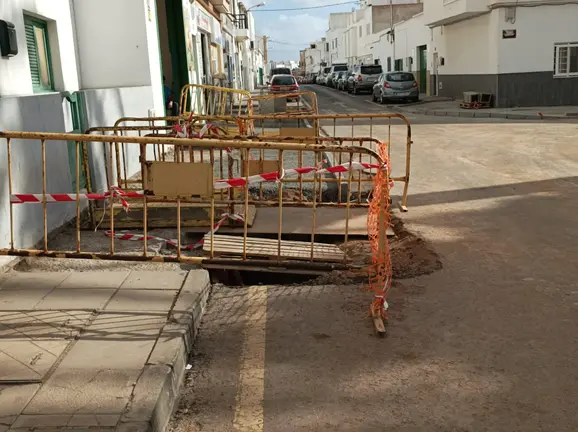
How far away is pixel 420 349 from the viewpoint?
4293 millimetres

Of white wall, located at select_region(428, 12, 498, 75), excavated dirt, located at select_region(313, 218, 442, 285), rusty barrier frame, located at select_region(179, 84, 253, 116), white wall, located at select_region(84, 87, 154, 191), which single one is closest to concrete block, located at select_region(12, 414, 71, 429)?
excavated dirt, located at select_region(313, 218, 442, 285)

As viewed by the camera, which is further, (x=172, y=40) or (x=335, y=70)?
(x=335, y=70)

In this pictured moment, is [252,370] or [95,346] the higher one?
[95,346]

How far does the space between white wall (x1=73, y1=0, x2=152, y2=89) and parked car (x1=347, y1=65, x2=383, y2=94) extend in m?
30.0

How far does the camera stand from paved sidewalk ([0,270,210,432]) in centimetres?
322

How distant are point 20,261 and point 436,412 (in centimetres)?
414

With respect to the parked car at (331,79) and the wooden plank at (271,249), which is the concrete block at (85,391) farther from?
the parked car at (331,79)

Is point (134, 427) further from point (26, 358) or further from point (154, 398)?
point (26, 358)

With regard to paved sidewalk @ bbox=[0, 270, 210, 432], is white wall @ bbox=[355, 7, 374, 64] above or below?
above

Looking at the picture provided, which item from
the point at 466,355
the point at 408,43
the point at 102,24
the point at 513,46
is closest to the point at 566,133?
the point at 513,46

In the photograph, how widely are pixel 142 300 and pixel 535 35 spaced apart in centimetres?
2474

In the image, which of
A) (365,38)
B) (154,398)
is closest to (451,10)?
(154,398)

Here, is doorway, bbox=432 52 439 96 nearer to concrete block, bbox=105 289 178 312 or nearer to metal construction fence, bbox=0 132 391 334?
metal construction fence, bbox=0 132 391 334

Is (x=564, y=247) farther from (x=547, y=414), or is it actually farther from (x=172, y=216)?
(x=172, y=216)
